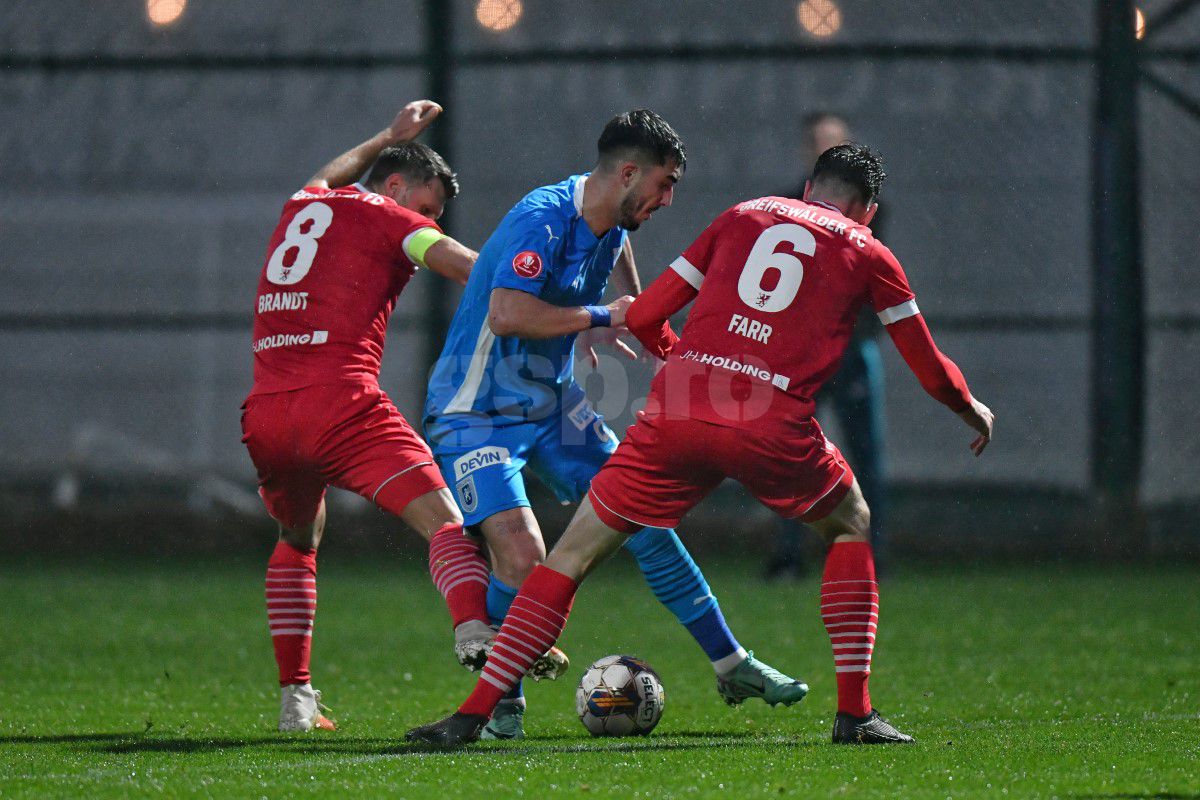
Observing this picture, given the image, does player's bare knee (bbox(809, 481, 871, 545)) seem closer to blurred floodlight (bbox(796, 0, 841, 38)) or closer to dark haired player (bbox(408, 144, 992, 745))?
dark haired player (bbox(408, 144, 992, 745))

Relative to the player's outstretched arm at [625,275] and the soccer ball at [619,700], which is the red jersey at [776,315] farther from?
the player's outstretched arm at [625,275]

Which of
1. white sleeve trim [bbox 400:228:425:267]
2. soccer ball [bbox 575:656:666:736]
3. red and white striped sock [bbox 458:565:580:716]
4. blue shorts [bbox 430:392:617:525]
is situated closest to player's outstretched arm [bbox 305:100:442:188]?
white sleeve trim [bbox 400:228:425:267]

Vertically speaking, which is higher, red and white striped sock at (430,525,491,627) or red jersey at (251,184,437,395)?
red jersey at (251,184,437,395)

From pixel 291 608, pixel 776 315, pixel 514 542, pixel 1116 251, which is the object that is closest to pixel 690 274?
pixel 776 315

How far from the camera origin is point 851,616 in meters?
4.50

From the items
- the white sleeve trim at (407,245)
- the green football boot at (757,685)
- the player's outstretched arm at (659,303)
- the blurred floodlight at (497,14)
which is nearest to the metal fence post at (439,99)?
the blurred floodlight at (497,14)

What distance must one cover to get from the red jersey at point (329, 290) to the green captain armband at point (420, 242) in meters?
0.03

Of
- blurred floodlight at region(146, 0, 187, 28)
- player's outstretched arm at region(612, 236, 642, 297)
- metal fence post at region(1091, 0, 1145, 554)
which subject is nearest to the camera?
player's outstretched arm at region(612, 236, 642, 297)

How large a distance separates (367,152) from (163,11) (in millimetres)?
7358

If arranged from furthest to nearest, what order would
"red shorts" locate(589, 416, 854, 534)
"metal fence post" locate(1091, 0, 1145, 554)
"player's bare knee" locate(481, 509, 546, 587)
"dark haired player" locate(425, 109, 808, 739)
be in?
"metal fence post" locate(1091, 0, 1145, 554), "player's bare knee" locate(481, 509, 546, 587), "dark haired player" locate(425, 109, 808, 739), "red shorts" locate(589, 416, 854, 534)

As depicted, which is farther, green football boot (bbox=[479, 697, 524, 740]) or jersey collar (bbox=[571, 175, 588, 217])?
jersey collar (bbox=[571, 175, 588, 217])

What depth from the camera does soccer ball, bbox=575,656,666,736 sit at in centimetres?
481

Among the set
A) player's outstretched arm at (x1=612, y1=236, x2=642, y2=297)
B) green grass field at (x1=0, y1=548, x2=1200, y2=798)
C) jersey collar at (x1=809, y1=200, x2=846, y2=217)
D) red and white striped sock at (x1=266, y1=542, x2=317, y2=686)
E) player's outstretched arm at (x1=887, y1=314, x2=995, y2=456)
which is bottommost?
green grass field at (x1=0, y1=548, x2=1200, y2=798)

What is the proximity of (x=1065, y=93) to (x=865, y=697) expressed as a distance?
26.5 ft
